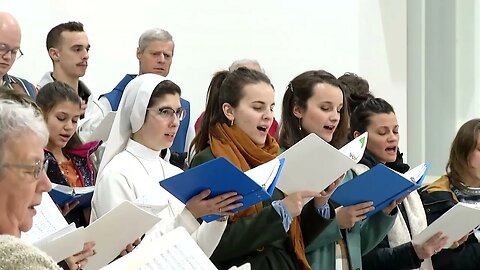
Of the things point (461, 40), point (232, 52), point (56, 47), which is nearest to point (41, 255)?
point (56, 47)

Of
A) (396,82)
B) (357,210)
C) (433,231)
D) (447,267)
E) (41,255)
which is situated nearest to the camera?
(41,255)

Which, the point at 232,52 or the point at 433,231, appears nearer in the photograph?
the point at 433,231

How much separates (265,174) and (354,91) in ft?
6.18

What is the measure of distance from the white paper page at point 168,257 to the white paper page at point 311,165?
40.6 inches

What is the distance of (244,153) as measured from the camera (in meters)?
3.46

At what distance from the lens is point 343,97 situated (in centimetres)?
386

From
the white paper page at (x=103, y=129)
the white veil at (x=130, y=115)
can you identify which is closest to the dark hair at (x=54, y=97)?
the white paper page at (x=103, y=129)

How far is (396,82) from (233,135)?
12.9 ft

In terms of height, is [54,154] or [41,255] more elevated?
[41,255]

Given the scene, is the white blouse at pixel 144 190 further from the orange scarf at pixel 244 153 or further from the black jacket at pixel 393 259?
the black jacket at pixel 393 259

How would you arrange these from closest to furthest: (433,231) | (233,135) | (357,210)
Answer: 1. (233,135)
2. (357,210)
3. (433,231)

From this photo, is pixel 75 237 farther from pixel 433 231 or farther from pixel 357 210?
pixel 433 231

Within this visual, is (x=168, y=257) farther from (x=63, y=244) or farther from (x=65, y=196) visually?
(x=65, y=196)

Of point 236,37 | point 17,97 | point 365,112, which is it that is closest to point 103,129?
point 365,112
